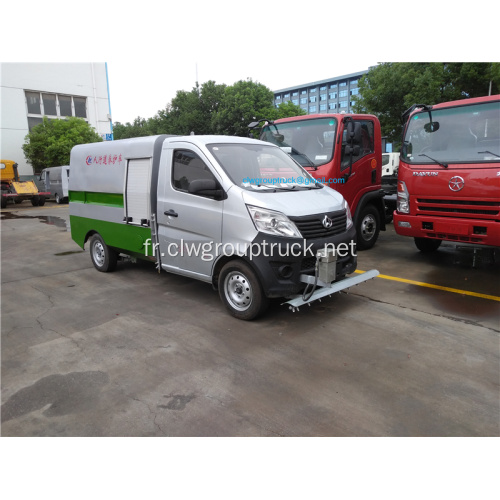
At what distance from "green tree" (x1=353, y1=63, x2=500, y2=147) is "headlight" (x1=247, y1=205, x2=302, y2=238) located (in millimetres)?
16507

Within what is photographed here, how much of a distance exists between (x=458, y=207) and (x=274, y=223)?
10.9 feet

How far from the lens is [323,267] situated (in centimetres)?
436

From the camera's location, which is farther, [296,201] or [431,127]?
[431,127]

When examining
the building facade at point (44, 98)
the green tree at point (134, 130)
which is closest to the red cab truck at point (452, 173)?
the building facade at point (44, 98)

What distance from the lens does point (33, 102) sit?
28484 mm

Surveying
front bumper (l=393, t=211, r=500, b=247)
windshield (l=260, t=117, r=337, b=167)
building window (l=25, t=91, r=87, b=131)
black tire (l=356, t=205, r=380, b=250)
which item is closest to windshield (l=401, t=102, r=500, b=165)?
front bumper (l=393, t=211, r=500, b=247)

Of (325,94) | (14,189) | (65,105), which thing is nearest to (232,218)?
(14,189)

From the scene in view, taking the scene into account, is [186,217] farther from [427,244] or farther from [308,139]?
[427,244]

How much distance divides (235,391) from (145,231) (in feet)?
10.3

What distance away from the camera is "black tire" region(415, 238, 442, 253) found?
7826mm

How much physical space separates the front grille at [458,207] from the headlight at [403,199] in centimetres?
20

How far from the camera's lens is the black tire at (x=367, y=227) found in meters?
7.90

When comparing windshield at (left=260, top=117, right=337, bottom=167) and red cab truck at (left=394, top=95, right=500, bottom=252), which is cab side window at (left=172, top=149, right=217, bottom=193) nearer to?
windshield at (left=260, top=117, right=337, bottom=167)

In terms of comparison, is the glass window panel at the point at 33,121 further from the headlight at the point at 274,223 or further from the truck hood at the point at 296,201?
the headlight at the point at 274,223
